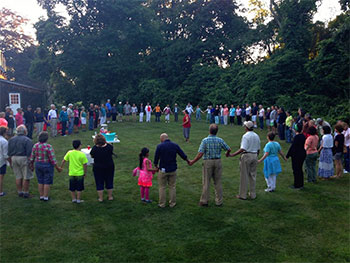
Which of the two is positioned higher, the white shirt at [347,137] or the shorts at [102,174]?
the white shirt at [347,137]

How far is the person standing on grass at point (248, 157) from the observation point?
27.5ft

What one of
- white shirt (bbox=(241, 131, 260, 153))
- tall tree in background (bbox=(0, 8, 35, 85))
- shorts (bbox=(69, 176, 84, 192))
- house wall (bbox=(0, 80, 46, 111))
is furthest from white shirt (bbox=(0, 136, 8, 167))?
tall tree in background (bbox=(0, 8, 35, 85))

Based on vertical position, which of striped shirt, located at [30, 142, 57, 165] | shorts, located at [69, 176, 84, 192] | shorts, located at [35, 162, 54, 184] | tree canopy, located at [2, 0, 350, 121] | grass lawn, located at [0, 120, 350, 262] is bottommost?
grass lawn, located at [0, 120, 350, 262]

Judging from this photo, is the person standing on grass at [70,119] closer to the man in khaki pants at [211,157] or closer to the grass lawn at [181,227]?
the grass lawn at [181,227]

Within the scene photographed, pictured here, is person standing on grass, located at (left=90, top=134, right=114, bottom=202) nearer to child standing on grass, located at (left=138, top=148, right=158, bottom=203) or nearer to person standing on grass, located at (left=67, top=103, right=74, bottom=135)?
child standing on grass, located at (left=138, top=148, right=158, bottom=203)

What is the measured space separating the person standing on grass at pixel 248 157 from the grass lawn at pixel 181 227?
388 mm

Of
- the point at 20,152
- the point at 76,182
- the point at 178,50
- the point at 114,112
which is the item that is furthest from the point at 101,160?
the point at 178,50

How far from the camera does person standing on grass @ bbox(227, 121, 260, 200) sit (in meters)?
8.38

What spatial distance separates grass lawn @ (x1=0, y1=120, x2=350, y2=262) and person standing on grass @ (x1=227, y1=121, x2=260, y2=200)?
39 cm

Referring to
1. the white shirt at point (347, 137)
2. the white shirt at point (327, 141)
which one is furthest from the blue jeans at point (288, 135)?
the white shirt at point (327, 141)

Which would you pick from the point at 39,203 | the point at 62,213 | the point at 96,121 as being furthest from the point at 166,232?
the point at 96,121

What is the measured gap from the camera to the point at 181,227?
22.5ft

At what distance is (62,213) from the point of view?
25.1 feet

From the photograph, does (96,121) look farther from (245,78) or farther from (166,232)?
(166,232)
